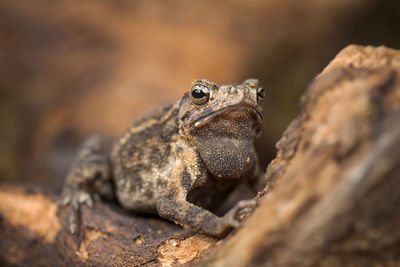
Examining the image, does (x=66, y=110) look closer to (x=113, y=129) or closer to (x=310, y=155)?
(x=113, y=129)

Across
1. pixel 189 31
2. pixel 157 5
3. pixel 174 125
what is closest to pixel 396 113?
pixel 174 125

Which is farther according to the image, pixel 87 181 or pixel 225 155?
pixel 87 181

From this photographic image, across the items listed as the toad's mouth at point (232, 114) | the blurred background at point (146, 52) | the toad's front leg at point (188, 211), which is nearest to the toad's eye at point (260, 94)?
the toad's mouth at point (232, 114)

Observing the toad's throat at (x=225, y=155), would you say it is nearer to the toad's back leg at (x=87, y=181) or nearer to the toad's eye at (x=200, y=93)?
the toad's eye at (x=200, y=93)

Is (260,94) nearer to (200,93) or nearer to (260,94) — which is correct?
(260,94)

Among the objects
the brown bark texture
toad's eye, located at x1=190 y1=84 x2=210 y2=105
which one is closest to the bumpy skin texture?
toad's eye, located at x1=190 y1=84 x2=210 y2=105

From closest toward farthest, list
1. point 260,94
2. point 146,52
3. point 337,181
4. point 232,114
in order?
1. point 337,181
2. point 232,114
3. point 260,94
4. point 146,52

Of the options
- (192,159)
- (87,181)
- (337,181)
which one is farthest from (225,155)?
(87,181)
